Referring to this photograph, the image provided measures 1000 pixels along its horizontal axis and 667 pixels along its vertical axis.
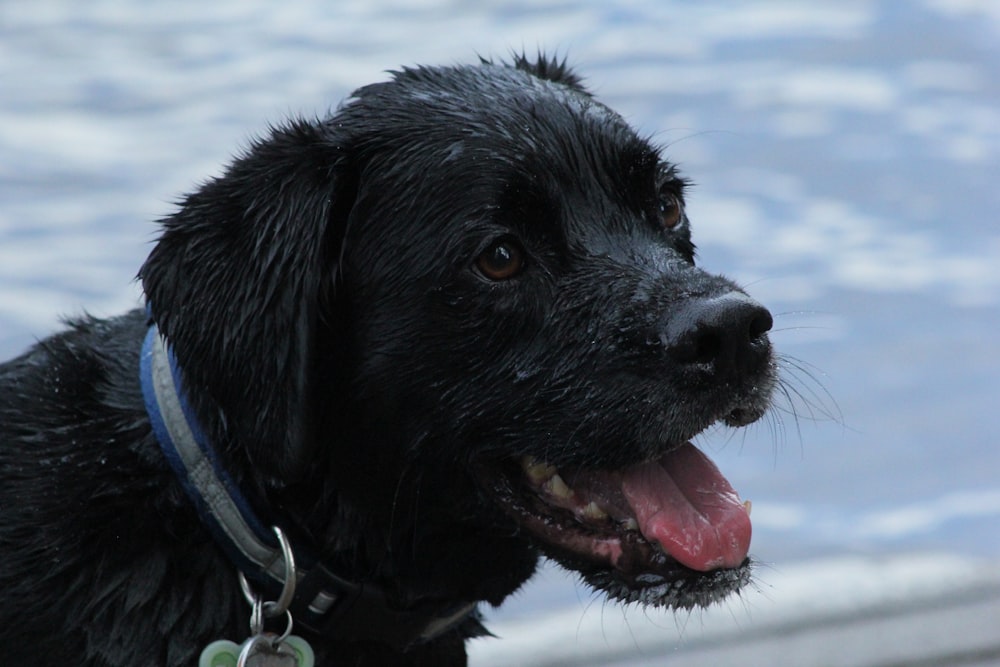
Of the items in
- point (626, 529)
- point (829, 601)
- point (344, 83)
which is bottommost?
point (626, 529)

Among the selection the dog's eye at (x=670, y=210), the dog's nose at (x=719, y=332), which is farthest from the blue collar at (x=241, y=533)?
the dog's eye at (x=670, y=210)

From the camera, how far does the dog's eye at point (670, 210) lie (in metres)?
3.30

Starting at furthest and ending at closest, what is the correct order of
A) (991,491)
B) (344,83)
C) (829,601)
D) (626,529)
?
(344,83) < (991,491) < (829,601) < (626,529)

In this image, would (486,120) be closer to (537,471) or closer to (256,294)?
(256,294)

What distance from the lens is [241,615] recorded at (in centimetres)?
294

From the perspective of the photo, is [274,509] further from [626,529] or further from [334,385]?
[626,529]

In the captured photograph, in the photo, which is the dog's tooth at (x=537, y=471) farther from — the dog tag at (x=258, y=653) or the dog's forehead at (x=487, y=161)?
the dog tag at (x=258, y=653)

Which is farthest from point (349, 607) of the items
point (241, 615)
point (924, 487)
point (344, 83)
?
point (344, 83)

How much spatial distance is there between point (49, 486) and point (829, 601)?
8.10 feet

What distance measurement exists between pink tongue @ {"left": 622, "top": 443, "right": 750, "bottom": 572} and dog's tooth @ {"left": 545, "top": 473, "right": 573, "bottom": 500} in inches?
4.3

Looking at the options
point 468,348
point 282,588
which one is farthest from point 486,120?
point 282,588

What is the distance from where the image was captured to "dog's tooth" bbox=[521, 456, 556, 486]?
3.02 metres

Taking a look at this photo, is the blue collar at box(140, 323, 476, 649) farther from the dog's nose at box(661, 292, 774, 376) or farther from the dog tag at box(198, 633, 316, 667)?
the dog's nose at box(661, 292, 774, 376)

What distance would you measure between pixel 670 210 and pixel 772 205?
13.8 ft
